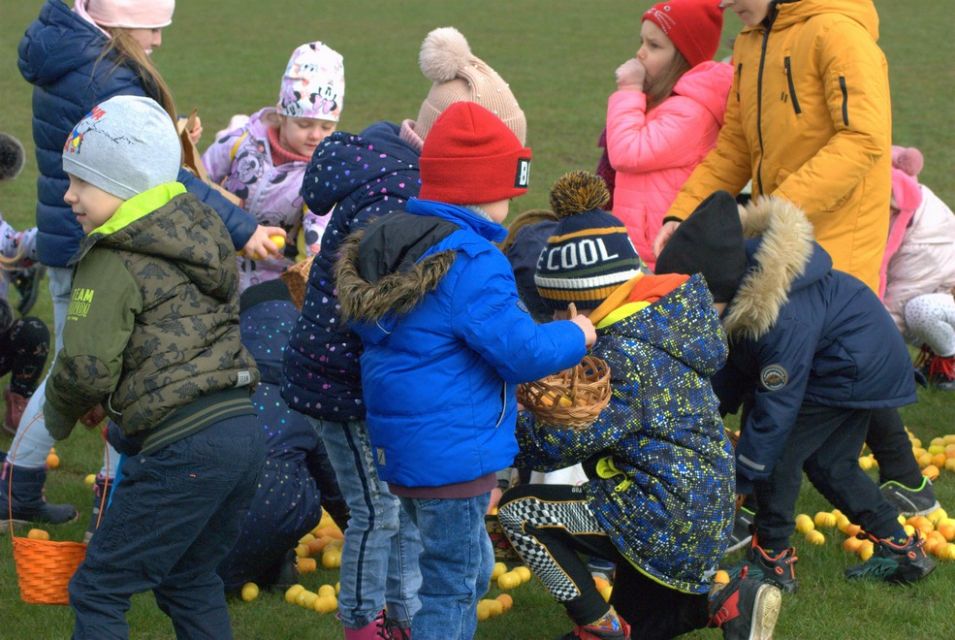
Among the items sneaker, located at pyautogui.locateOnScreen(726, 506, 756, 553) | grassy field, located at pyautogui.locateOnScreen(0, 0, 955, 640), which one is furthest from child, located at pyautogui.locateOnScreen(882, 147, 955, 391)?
sneaker, located at pyautogui.locateOnScreen(726, 506, 756, 553)

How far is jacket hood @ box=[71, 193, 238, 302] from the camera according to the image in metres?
3.54

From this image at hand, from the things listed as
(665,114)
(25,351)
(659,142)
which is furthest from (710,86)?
(25,351)

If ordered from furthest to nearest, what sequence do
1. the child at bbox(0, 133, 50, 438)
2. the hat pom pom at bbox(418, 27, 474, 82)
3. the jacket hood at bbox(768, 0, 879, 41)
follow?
the child at bbox(0, 133, 50, 438)
the jacket hood at bbox(768, 0, 879, 41)
the hat pom pom at bbox(418, 27, 474, 82)

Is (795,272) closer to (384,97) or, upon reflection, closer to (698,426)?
(698,426)

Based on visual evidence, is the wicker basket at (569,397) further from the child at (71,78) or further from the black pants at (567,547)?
the child at (71,78)

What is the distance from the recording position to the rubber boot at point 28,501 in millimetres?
5344

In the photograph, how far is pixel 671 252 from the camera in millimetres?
4398

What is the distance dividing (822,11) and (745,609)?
2.25 meters

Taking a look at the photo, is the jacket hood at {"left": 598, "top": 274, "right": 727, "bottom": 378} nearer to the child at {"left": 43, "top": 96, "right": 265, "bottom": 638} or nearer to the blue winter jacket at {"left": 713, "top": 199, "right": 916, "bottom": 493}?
the blue winter jacket at {"left": 713, "top": 199, "right": 916, "bottom": 493}

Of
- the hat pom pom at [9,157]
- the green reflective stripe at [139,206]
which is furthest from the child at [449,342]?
the hat pom pom at [9,157]

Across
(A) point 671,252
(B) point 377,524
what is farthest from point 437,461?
(A) point 671,252

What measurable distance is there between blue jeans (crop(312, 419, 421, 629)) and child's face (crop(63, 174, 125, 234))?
3.14 feet

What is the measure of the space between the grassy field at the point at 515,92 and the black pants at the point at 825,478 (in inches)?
10.0

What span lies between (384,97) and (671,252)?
13138mm
